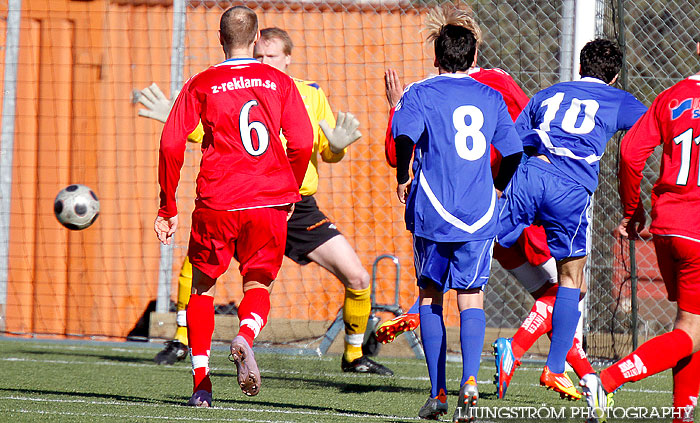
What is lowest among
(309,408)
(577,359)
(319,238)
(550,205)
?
(309,408)

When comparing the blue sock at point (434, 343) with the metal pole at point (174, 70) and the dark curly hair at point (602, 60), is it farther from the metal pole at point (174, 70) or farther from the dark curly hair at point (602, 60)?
the metal pole at point (174, 70)

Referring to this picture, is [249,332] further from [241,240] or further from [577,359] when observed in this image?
[577,359]

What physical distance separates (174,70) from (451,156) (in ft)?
16.8

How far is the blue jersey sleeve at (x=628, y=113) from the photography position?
5.45 m

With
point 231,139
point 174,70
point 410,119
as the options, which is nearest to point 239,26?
point 231,139

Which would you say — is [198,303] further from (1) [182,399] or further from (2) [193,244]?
(1) [182,399]

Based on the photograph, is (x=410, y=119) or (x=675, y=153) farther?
(x=410, y=119)

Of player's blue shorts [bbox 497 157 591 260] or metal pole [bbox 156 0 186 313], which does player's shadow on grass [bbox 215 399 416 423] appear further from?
metal pole [bbox 156 0 186 313]

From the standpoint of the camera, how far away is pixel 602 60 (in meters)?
5.59

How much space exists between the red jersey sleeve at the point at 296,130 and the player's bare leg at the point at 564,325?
165cm

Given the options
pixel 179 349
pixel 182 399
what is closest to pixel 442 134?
pixel 182 399

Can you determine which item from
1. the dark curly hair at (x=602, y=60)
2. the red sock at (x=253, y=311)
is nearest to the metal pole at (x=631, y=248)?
the dark curly hair at (x=602, y=60)

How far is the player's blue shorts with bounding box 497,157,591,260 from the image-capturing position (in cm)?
543

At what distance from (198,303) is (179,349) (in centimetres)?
246
